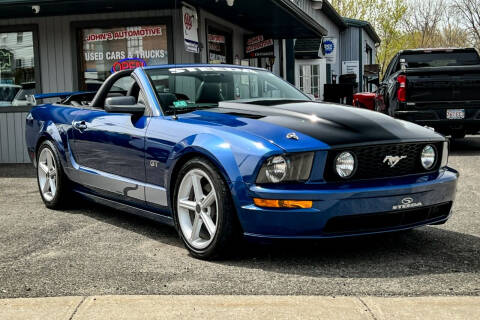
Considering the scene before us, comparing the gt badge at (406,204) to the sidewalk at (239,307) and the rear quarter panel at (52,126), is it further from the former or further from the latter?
the rear quarter panel at (52,126)

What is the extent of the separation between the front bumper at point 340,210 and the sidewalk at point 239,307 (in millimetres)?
620

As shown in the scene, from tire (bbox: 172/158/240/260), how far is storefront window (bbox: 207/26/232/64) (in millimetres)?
7991

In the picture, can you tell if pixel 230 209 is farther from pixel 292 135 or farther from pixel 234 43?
pixel 234 43

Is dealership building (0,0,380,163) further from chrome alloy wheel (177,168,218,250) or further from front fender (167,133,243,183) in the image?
chrome alloy wheel (177,168,218,250)

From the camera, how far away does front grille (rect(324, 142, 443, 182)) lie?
13.4ft

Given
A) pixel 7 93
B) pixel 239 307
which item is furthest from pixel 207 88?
pixel 7 93

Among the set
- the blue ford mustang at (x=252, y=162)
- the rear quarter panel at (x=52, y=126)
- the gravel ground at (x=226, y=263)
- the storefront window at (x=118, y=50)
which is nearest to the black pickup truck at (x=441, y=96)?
the storefront window at (x=118, y=50)

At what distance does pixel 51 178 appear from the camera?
6.66 m

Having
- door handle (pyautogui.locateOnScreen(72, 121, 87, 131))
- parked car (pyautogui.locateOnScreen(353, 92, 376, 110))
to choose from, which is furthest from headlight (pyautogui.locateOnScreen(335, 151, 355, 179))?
parked car (pyautogui.locateOnScreen(353, 92, 376, 110))

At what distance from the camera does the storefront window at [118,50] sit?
11.5m

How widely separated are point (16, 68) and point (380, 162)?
965 centimetres

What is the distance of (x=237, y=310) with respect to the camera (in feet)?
11.0

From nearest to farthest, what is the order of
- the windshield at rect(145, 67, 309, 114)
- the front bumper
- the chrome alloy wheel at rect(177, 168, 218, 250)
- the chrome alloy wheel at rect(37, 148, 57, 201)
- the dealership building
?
1. the front bumper
2. the chrome alloy wheel at rect(177, 168, 218, 250)
3. the windshield at rect(145, 67, 309, 114)
4. the chrome alloy wheel at rect(37, 148, 57, 201)
5. the dealership building

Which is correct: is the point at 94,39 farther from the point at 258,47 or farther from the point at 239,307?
the point at 239,307
